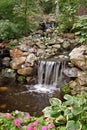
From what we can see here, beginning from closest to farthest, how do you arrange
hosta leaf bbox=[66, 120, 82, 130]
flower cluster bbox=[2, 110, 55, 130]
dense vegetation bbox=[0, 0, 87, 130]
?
hosta leaf bbox=[66, 120, 82, 130], dense vegetation bbox=[0, 0, 87, 130], flower cluster bbox=[2, 110, 55, 130]

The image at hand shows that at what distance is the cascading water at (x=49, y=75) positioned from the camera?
9.04 metres

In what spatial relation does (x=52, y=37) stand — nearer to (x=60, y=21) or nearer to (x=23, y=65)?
(x=60, y=21)

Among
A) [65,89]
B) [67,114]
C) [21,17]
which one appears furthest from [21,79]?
[67,114]

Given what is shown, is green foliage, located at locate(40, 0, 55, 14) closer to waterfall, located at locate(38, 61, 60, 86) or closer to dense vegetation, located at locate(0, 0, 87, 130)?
dense vegetation, located at locate(0, 0, 87, 130)

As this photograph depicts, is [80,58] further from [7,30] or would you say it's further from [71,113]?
[71,113]

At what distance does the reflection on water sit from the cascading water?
486 mm

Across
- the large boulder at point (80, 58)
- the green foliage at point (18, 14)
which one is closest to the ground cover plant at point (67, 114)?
the large boulder at point (80, 58)

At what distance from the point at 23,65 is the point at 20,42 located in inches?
55.2

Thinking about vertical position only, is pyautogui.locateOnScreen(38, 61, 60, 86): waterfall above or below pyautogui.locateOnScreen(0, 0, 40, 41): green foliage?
below

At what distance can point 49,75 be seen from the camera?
363 inches

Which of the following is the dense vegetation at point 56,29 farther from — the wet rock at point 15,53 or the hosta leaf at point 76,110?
the wet rock at point 15,53

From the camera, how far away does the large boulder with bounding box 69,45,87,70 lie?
27.2ft

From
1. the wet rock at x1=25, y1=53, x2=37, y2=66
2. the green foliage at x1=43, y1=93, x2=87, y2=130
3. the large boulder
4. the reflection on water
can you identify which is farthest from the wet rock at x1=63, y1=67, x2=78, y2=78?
the green foliage at x1=43, y1=93, x2=87, y2=130

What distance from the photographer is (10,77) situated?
30.8 feet
